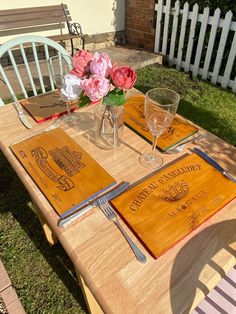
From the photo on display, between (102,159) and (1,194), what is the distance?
1527 mm

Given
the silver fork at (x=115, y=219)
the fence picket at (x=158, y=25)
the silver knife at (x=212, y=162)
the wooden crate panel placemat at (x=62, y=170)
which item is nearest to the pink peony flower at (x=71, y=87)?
the wooden crate panel placemat at (x=62, y=170)

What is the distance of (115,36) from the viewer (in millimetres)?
5656

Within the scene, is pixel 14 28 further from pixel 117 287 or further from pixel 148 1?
pixel 117 287

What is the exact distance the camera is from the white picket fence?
3787 millimetres

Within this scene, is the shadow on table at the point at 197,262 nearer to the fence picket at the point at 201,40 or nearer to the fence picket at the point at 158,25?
the fence picket at the point at 201,40

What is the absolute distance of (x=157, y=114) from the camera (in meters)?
1.09

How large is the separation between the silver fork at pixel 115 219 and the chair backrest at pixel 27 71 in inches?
48.4

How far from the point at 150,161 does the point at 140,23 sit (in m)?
4.92

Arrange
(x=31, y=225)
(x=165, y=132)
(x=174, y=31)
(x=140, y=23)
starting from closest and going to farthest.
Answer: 1. (x=165, y=132)
2. (x=31, y=225)
3. (x=174, y=31)
4. (x=140, y=23)

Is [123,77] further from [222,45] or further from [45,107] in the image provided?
[222,45]

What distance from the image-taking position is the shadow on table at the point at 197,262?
749 millimetres

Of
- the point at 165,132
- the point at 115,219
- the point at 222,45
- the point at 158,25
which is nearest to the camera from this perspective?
the point at 115,219

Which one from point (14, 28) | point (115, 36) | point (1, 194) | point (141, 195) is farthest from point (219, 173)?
point (115, 36)

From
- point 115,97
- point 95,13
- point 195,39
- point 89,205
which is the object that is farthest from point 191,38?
point 89,205
